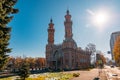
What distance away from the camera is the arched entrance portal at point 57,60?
9060 centimetres

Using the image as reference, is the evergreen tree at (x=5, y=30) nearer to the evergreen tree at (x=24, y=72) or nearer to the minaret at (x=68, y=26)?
the evergreen tree at (x=24, y=72)

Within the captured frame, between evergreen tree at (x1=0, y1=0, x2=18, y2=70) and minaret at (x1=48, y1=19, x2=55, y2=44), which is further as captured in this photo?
minaret at (x1=48, y1=19, x2=55, y2=44)

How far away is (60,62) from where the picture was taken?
301ft

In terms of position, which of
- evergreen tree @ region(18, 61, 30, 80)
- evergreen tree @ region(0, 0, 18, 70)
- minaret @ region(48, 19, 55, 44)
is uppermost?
minaret @ region(48, 19, 55, 44)

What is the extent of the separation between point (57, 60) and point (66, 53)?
455 inches

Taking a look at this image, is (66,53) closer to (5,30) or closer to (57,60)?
(57,60)

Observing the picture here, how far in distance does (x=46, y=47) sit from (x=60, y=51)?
13.3 metres

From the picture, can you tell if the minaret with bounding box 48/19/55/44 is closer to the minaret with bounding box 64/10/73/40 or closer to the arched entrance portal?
the arched entrance portal

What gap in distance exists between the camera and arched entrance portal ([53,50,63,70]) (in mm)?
90600

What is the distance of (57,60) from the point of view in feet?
310

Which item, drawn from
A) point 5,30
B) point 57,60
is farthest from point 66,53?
point 5,30

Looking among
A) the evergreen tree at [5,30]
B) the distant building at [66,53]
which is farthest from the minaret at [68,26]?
the evergreen tree at [5,30]

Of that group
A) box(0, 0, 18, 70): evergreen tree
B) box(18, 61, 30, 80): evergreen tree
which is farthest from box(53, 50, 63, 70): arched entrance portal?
box(0, 0, 18, 70): evergreen tree

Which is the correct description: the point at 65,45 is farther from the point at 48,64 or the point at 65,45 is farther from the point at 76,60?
the point at 48,64
